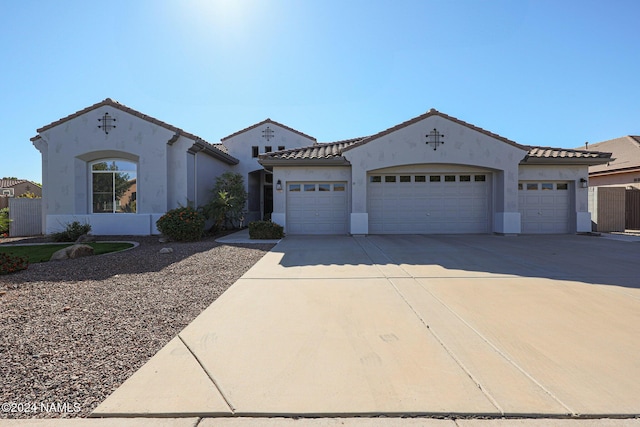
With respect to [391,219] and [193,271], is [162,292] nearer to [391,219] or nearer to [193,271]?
[193,271]

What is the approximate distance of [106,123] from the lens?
46.3ft

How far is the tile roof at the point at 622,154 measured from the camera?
2014 cm

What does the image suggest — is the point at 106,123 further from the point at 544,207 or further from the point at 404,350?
the point at 544,207

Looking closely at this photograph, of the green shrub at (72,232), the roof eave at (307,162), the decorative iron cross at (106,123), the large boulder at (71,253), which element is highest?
the decorative iron cross at (106,123)

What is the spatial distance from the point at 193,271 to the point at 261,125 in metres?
17.3

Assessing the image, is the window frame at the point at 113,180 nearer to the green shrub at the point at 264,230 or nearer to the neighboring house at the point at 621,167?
the green shrub at the point at 264,230

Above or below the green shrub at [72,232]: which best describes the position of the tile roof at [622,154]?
above

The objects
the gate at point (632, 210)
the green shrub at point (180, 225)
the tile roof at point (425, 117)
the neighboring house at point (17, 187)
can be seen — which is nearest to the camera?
the green shrub at point (180, 225)

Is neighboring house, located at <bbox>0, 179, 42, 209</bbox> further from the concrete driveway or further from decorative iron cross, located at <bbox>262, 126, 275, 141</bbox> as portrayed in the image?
the concrete driveway

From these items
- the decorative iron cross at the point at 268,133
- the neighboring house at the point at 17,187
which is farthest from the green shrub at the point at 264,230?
the neighboring house at the point at 17,187

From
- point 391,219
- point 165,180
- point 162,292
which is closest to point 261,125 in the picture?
point 165,180

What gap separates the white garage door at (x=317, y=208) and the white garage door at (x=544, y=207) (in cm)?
773

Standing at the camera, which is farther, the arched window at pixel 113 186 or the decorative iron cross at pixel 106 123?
the arched window at pixel 113 186

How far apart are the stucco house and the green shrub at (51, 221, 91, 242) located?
0.75 meters
